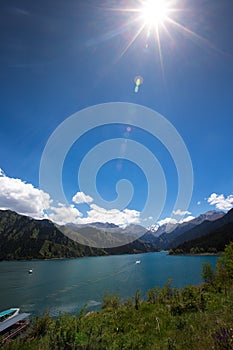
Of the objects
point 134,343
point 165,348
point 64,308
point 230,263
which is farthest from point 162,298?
point 64,308

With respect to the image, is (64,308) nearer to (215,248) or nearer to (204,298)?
(204,298)

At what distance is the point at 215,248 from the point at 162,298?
17066 centimetres

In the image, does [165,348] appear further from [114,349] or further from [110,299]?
[110,299]

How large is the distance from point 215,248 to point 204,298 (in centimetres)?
17854

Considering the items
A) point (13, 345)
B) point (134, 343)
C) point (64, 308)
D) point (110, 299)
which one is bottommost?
point (64, 308)

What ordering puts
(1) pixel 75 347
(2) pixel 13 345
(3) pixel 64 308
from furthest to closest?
(3) pixel 64 308 → (2) pixel 13 345 → (1) pixel 75 347

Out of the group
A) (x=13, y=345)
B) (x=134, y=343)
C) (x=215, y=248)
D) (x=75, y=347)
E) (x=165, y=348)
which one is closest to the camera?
(x=75, y=347)

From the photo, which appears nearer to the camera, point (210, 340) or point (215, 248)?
point (210, 340)

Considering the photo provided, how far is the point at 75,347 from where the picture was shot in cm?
602

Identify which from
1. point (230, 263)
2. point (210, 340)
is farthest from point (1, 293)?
point (210, 340)

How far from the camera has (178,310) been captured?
15.6 metres

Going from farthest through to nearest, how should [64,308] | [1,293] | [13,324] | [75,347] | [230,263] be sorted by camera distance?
[1,293]
[64,308]
[230,263]
[13,324]
[75,347]

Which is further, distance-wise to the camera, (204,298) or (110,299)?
(110,299)

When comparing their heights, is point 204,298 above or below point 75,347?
below
